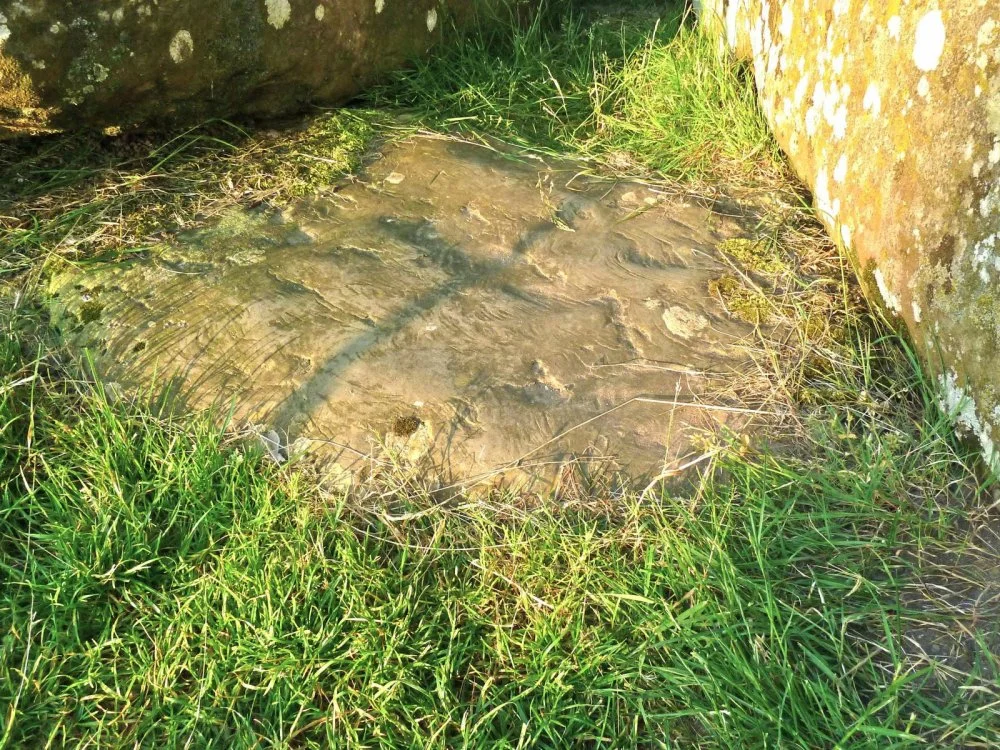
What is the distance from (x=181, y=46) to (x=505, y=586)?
2116mm

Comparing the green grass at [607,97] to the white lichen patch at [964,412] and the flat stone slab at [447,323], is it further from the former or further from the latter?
the white lichen patch at [964,412]

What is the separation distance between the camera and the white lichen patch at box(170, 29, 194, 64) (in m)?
2.78

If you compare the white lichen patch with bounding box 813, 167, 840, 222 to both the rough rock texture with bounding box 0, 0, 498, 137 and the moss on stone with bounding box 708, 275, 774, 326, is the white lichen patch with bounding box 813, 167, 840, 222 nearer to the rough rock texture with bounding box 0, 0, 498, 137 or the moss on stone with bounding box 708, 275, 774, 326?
the moss on stone with bounding box 708, 275, 774, 326

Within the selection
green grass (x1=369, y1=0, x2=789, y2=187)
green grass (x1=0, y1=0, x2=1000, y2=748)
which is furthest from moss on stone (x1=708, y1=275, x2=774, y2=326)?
green grass (x1=369, y1=0, x2=789, y2=187)

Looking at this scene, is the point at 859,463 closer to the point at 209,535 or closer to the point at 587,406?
the point at 587,406

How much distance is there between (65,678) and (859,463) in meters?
1.98

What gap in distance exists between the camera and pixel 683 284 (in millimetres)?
2674

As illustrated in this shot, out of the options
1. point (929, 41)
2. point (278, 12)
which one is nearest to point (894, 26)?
point (929, 41)

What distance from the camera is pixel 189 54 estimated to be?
282 centimetres

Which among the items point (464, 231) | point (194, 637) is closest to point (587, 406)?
point (464, 231)

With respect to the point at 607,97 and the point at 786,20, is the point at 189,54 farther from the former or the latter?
the point at 786,20

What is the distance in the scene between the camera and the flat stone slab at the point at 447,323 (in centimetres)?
226

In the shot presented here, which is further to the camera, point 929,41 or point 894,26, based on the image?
point 894,26

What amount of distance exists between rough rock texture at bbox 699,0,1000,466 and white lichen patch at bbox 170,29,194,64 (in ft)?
6.93
